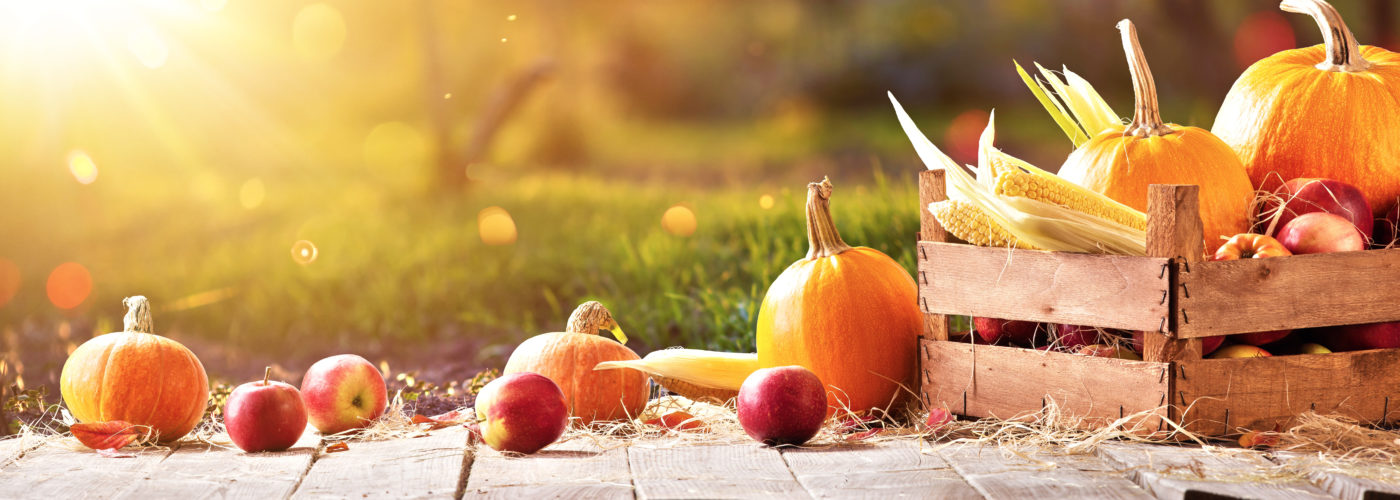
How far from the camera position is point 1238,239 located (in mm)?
2660

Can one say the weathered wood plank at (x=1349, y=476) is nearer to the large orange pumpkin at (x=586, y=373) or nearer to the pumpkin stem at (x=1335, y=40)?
the pumpkin stem at (x=1335, y=40)

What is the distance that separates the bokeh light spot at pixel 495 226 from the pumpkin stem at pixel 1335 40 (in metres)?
5.01

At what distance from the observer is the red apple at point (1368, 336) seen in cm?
272

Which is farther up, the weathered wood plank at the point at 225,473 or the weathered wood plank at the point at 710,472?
the weathered wood plank at the point at 225,473

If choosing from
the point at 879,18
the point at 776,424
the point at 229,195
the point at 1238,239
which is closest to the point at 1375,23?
the point at 879,18

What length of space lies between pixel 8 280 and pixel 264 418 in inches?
228

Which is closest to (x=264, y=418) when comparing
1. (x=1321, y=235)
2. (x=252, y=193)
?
(x=1321, y=235)

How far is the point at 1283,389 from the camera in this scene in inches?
103

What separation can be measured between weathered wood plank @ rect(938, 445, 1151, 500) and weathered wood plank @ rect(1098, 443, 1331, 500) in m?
0.03

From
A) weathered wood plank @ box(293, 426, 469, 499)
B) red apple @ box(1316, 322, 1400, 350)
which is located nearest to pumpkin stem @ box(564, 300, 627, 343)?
weathered wood plank @ box(293, 426, 469, 499)

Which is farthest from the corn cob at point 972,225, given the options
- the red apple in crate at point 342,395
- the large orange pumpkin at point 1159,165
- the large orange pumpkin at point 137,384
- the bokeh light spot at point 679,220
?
the bokeh light spot at point 679,220

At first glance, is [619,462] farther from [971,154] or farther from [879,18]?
[879,18]

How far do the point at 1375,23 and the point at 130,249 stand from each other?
837cm

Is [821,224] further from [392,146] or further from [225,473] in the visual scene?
[392,146]
